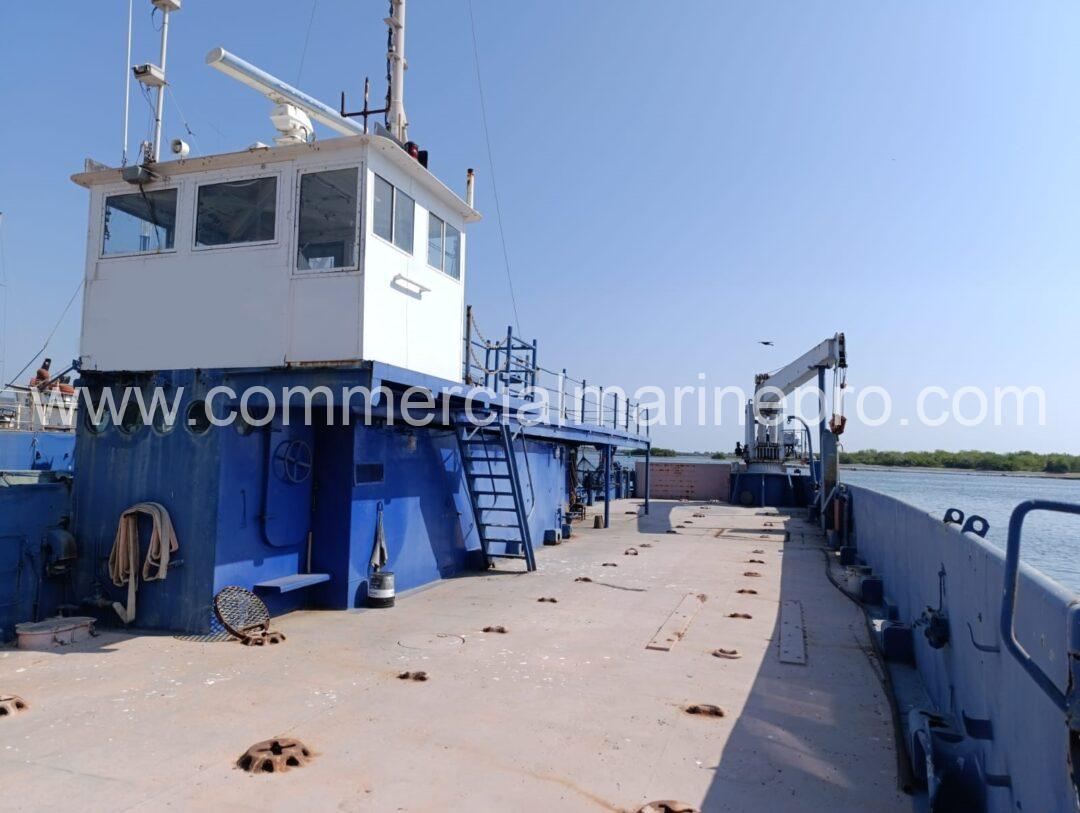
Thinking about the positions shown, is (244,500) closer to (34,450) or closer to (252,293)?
(252,293)

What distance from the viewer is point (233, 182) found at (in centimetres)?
846

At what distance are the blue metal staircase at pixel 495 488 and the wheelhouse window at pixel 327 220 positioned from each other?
3.21 metres

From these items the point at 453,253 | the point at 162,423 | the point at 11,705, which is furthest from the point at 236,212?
the point at 11,705

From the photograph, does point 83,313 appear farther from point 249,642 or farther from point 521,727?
point 521,727

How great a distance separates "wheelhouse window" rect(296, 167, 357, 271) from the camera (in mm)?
8305

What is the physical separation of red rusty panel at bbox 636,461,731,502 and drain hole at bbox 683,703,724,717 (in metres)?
26.2

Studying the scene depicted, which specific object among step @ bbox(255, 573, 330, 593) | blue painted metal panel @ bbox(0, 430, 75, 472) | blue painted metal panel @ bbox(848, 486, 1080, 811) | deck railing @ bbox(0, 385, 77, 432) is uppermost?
deck railing @ bbox(0, 385, 77, 432)

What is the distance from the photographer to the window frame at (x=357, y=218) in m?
8.18

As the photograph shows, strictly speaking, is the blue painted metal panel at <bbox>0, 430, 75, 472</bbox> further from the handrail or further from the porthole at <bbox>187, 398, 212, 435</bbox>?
the handrail

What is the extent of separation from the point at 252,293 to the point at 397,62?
4.30 meters

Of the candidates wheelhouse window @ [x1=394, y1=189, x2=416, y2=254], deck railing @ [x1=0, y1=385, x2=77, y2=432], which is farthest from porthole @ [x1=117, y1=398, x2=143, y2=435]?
deck railing @ [x1=0, y1=385, x2=77, y2=432]

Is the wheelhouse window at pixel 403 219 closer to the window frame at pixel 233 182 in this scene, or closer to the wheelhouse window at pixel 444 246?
the wheelhouse window at pixel 444 246

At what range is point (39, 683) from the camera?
6.04m

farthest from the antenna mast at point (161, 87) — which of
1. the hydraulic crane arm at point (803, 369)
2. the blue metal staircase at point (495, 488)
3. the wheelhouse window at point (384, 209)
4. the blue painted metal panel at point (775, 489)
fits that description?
the blue painted metal panel at point (775, 489)
